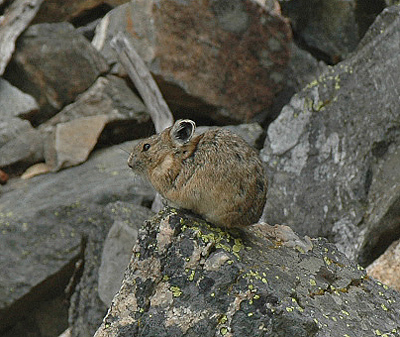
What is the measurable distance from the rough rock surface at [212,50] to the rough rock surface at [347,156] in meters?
4.01

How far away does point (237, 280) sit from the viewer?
16.9ft

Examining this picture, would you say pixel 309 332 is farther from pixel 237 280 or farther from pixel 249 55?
pixel 249 55

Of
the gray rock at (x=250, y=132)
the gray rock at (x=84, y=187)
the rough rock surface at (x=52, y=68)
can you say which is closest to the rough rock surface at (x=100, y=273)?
the gray rock at (x=84, y=187)

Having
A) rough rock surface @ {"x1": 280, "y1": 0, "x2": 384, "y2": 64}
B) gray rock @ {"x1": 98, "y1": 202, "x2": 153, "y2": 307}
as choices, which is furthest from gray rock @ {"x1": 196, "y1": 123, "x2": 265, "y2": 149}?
gray rock @ {"x1": 98, "y1": 202, "x2": 153, "y2": 307}

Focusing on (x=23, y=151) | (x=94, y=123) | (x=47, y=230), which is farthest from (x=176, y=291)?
(x=23, y=151)

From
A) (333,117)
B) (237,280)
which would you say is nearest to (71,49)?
(333,117)

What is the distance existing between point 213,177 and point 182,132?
59cm

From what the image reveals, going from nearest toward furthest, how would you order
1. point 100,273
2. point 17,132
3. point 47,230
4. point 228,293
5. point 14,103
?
point 228,293 → point 100,273 → point 47,230 → point 17,132 → point 14,103

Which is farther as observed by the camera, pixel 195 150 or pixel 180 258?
pixel 195 150

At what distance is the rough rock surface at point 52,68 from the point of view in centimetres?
1461

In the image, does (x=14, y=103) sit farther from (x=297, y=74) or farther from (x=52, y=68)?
(x=297, y=74)

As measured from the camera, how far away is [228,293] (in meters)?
5.14

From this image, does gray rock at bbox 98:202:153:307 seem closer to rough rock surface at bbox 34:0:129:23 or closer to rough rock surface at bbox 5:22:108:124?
rough rock surface at bbox 5:22:108:124

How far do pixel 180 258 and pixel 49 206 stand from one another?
290 inches
